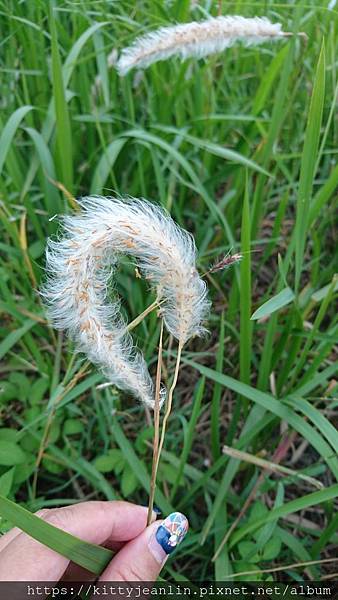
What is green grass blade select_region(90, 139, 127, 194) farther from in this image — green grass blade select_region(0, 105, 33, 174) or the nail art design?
the nail art design

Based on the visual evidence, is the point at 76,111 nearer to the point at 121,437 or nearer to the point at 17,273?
the point at 17,273

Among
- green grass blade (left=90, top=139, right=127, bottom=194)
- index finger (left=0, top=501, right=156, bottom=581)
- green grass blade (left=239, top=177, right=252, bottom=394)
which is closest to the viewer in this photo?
index finger (left=0, top=501, right=156, bottom=581)

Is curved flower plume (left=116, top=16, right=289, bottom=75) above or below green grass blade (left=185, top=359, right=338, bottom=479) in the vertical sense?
above

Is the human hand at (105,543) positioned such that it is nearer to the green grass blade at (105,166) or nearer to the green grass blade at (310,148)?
the green grass blade at (310,148)

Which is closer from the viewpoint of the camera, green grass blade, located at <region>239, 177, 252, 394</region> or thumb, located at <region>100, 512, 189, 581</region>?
thumb, located at <region>100, 512, 189, 581</region>

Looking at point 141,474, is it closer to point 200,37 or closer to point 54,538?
point 54,538

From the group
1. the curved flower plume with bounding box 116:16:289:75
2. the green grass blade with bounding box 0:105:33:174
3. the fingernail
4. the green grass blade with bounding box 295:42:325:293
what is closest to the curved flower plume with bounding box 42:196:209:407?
the fingernail

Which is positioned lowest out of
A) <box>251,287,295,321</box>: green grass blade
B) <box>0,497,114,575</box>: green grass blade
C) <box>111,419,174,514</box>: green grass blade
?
<box>111,419,174,514</box>: green grass blade
